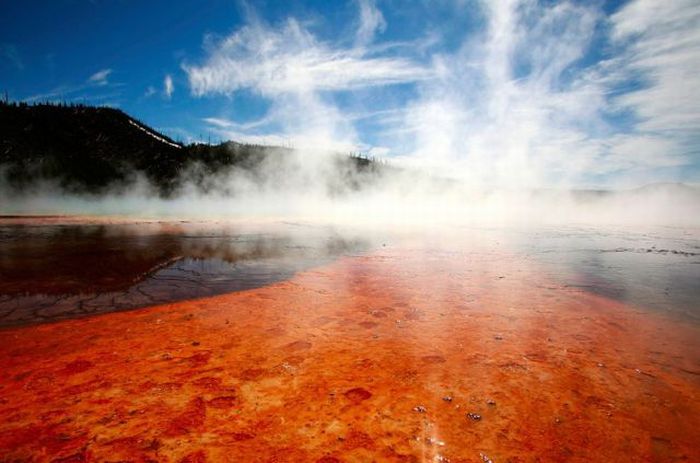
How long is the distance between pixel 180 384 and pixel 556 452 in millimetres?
2713

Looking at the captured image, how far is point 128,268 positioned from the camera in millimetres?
6461

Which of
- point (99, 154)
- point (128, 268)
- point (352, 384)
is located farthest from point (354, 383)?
point (99, 154)

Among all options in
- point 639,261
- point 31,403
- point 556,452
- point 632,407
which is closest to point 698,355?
point 632,407

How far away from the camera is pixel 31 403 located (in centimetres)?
227

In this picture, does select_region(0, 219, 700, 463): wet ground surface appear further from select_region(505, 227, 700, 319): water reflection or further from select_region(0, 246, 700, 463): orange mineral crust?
select_region(505, 227, 700, 319): water reflection

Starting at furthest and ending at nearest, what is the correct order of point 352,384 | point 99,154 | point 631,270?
point 99,154, point 631,270, point 352,384

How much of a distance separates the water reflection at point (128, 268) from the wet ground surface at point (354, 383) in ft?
2.07

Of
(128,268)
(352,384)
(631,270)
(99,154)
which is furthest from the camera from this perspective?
(99,154)

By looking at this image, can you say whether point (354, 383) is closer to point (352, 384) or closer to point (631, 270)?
point (352, 384)

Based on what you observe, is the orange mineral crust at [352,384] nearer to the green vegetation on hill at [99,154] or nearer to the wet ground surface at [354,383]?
the wet ground surface at [354,383]

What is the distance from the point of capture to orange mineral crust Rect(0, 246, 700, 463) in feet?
6.45

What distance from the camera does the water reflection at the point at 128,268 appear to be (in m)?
4.53

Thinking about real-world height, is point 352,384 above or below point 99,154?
below

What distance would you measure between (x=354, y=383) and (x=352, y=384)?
0.02 m
